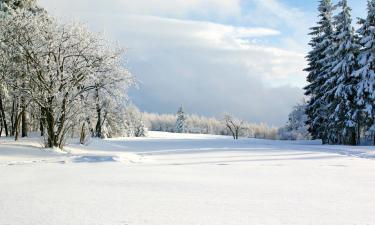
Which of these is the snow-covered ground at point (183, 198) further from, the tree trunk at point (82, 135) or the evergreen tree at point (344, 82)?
the evergreen tree at point (344, 82)

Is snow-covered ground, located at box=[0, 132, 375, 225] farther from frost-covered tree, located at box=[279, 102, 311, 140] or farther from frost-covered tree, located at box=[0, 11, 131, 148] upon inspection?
frost-covered tree, located at box=[279, 102, 311, 140]

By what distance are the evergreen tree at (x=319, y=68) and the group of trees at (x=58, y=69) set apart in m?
24.3

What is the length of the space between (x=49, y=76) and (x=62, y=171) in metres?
12.1

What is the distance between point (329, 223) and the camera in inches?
289

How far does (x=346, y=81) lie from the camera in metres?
41.4

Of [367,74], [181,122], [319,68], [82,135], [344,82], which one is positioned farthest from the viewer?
[181,122]

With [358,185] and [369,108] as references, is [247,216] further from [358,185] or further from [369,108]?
[369,108]

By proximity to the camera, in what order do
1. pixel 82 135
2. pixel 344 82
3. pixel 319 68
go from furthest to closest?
1. pixel 319 68
2. pixel 344 82
3. pixel 82 135

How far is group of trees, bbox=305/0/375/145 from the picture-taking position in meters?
38.9

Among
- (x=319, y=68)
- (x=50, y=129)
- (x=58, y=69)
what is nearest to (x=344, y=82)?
(x=319, y=68)

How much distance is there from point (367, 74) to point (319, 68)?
916cm

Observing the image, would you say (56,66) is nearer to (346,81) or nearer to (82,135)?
(82,135)

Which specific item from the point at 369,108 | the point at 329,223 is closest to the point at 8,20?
the point at 329,223

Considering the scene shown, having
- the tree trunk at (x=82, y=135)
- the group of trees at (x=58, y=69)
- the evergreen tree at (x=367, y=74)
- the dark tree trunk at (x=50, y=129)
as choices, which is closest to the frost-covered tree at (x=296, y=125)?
the evergreen tree at (x=367, y=74)
